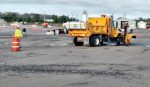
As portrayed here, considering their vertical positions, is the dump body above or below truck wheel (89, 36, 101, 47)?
above

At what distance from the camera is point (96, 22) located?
3872cm

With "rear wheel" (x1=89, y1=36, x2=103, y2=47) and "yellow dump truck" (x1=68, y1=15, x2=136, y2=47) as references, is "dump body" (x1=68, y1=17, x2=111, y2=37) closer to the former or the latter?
"yellow dump truck" (x1=68, y1=15, x2=136, y2=47)

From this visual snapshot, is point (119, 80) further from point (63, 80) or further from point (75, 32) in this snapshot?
point (75, 32)

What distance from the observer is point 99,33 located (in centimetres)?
3825

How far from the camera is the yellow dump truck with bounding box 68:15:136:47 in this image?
122ft

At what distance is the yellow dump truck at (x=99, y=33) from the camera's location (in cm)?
3722

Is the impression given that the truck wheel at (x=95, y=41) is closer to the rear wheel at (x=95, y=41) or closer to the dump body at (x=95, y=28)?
the rear wheel at (x=95, y=41)

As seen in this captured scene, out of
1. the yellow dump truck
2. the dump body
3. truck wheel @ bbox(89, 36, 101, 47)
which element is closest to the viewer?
the dump body

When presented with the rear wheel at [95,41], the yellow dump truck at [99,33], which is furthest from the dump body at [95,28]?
the rear wheel at [95,41]

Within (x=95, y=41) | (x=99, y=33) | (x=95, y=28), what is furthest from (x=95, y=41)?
(x=95, y=28)

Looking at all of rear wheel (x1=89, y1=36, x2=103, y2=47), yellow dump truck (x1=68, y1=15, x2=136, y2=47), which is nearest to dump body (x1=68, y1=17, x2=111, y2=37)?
Result: yellow dump truck (x1=68, y1=15, x2=136, y2=47)

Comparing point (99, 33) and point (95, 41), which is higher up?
point (99, 33)

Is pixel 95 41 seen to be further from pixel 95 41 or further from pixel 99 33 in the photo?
pixel 99 33

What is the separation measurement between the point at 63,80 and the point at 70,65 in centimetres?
530
